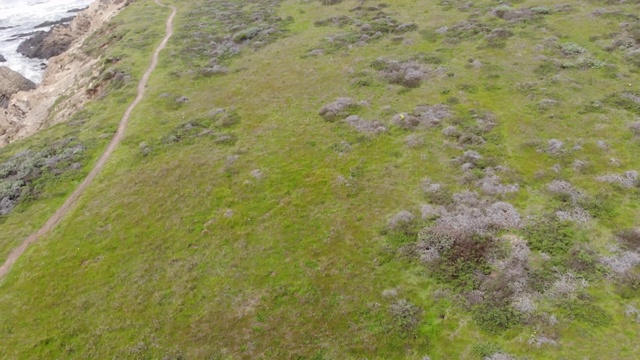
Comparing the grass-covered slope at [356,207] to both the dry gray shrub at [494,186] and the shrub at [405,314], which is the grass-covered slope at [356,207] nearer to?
the shrub at [405,314]

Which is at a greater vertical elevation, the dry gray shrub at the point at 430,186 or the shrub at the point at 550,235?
the dry gray shrub at the point at 430,186

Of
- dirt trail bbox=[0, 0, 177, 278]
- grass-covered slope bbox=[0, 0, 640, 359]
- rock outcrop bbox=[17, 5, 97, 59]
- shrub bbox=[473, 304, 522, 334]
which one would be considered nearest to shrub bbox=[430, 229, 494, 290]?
grass-covered slope bbox=[0, 0, 640, 359]

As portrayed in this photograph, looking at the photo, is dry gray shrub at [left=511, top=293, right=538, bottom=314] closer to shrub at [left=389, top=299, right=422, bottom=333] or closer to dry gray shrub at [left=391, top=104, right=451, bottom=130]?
shrub at [left=389, top=299, right=422, bottom=333]

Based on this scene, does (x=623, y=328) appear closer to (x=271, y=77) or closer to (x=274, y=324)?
(x=274, y=324)

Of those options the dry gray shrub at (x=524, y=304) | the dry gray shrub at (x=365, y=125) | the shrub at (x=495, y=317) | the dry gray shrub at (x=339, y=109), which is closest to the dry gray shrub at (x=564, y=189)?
the dry gray shrub at (x=524, y=304)

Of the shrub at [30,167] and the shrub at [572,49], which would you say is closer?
the shrub at [30,167]

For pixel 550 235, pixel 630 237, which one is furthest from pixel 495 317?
pixel 630 237
